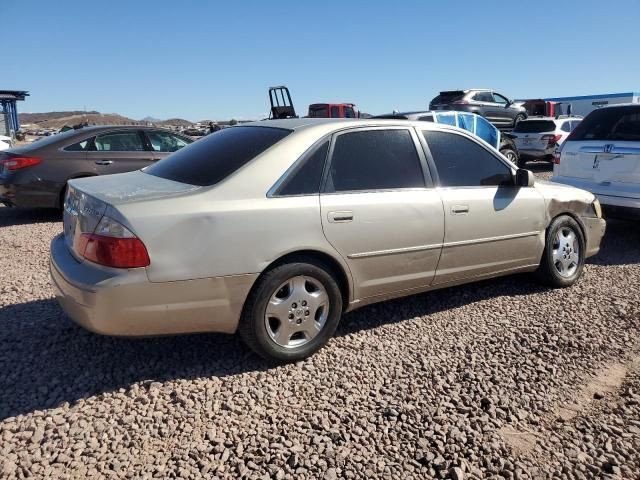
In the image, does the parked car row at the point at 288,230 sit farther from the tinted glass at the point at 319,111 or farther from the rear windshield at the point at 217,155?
the tinted glass at the point at 319,111

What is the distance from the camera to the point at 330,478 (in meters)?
2.21

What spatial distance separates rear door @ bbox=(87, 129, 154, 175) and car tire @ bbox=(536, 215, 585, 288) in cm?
614

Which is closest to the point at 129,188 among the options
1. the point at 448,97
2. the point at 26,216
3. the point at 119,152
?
the point at 119,152

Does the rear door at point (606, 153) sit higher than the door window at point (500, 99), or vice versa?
the door window at point (500, 99)

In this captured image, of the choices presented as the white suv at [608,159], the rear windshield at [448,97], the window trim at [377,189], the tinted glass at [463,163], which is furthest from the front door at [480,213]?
the rear windshield at [448,97]

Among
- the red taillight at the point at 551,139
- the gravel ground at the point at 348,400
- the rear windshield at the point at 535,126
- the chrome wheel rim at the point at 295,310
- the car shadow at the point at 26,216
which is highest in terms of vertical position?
the rear windshield at the point at 535,126

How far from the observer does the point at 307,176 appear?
3244mm

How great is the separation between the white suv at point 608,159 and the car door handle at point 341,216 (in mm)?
4232

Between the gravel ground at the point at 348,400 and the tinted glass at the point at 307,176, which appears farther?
the tinted glass at the point at 307,176

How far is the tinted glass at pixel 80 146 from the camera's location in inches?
295

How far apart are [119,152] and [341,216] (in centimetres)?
590

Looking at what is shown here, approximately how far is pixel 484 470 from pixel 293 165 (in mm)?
2012

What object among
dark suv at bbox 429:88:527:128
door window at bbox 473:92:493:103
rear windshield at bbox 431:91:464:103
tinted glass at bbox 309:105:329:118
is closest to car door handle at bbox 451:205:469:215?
dark suv at bbox 429:88:527:128

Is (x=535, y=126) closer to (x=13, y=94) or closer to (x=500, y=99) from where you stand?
(x=500, y=99)
